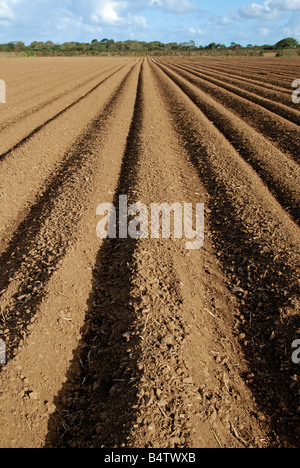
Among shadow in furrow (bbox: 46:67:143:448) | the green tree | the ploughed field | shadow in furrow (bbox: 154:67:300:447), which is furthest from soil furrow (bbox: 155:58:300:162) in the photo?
the green tree

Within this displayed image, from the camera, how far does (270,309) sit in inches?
130

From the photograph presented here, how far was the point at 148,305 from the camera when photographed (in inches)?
126

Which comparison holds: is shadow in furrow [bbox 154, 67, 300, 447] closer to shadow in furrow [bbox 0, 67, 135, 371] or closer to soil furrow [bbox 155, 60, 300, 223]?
soil furrow [bbox 155, 60, 300, 223]

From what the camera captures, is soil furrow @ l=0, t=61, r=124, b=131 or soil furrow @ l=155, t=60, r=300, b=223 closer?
soil furrow @ l=155, t=60, r=300, b=223

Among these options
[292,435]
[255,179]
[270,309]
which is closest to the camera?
[292,435]

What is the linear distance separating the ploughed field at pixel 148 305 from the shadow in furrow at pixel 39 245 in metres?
0.02

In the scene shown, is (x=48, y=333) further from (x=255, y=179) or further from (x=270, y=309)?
(x=255, y=179)

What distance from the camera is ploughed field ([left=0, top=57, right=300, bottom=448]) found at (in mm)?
2334

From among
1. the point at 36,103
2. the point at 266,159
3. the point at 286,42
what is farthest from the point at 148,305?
the point at 286,42

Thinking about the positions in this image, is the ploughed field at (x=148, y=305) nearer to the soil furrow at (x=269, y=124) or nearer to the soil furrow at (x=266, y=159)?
the soil furrow at (x=266, y=159)

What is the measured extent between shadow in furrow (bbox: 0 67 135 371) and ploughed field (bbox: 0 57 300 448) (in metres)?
0.02

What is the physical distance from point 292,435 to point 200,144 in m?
6.56

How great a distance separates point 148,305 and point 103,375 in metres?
0.79

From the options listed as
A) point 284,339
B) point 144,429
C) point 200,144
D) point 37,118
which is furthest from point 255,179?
point 37,118
